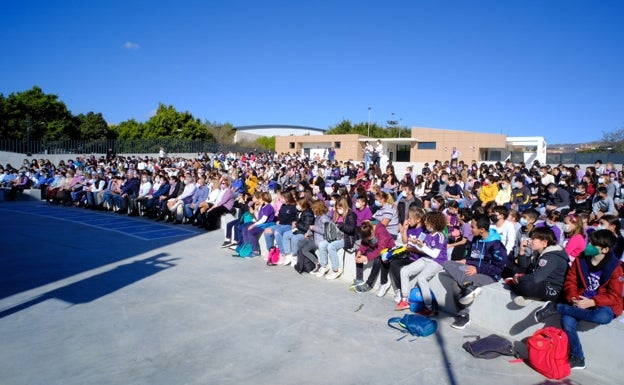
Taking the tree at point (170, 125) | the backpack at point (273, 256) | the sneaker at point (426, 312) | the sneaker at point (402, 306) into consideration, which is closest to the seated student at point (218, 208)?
the backpack at point (273, 256)

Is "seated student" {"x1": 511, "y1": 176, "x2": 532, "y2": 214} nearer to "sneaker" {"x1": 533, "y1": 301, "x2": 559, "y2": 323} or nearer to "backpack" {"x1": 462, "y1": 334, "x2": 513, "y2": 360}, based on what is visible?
"sneaker" {"x1": 533, "y1": 301, "x2": 559, "y2": 323}

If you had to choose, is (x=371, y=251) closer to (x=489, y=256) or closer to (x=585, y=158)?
(x=489, y=256)

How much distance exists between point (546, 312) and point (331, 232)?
3949 millimetres

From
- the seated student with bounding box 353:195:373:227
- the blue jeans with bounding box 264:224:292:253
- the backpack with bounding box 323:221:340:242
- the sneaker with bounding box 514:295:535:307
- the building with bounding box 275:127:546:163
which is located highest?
the building with bounding box 275:127:546:163

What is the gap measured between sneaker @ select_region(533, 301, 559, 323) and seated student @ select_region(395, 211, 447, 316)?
1536mm

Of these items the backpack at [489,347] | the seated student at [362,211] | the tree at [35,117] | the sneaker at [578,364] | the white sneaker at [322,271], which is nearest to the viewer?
the sneaker at [578,364]

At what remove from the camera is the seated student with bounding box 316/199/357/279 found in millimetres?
7809

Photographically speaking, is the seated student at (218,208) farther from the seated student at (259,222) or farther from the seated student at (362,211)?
the seated student at (362,211)

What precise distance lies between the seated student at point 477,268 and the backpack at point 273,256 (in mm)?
3793

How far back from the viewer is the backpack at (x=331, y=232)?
7965 millimetres

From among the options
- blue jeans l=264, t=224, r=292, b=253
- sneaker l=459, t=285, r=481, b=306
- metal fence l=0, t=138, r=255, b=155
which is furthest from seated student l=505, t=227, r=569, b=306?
metal fence l=0, t=138, r=255, b=155

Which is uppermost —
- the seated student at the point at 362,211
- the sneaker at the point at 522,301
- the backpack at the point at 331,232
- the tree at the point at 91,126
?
the tree at the point at 91,126

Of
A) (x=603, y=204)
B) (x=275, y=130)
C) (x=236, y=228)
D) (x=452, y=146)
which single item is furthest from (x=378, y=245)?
(x=275, y=130)

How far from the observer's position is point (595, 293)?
4.66m
